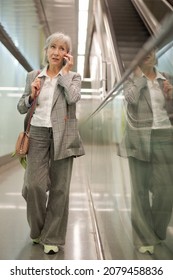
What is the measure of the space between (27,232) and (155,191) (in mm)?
1889

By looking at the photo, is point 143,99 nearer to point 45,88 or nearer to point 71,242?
point 45,88

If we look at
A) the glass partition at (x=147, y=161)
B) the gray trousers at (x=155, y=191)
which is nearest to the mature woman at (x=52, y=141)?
the glass partition at (x=147, y=161)

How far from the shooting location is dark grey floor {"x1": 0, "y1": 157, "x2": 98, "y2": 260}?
7.64 ft

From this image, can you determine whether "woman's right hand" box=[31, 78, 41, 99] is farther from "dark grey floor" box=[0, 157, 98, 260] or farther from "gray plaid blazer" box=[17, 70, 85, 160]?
"dark grey floor" box=[0, 157, 98, 260]

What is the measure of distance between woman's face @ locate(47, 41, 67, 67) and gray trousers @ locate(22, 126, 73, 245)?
1.59ft

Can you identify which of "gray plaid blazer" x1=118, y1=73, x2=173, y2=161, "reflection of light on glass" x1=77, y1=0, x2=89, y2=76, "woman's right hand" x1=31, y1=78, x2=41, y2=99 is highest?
"reflection of light on glass" x1=77, y1=0, x2=89, y2=76

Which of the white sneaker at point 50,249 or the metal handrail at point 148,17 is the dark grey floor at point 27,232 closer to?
the white sneaker at point 50,249

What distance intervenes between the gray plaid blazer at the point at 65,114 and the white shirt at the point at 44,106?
0.10 ft

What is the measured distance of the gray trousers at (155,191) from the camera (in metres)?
1.06

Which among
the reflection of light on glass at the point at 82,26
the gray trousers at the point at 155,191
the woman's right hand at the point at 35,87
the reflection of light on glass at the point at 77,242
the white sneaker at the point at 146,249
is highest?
the reflection of light on glass at the point at 82,26

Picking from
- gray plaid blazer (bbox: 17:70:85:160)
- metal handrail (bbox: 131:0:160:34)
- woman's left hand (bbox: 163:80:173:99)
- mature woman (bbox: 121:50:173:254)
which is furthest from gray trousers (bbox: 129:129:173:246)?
metal handrail (bbox: 131:0:160:34)

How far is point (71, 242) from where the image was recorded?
261 centimetres
